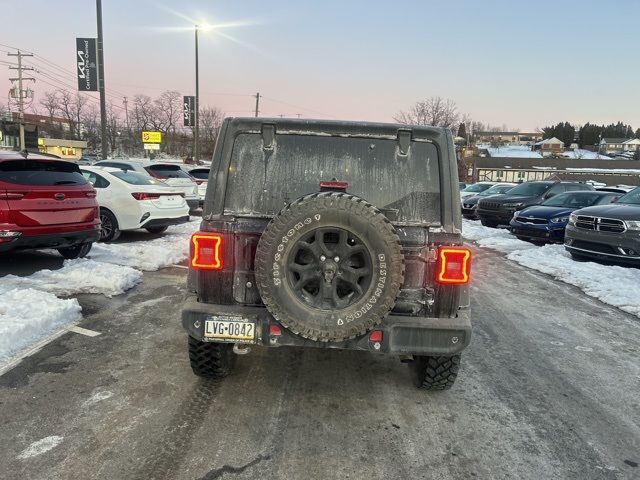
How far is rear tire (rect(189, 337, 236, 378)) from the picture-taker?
358 centimetres

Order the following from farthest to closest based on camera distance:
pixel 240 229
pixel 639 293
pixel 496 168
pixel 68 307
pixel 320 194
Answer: pixel 496 168, pixel 639 293, pixel 68 307, pixel 240 229, pixel 320 194

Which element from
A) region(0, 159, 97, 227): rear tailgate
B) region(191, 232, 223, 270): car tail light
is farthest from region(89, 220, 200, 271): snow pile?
region(191, 232, 223, 270): car tail light

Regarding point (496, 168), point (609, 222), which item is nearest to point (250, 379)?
point (609, 222)

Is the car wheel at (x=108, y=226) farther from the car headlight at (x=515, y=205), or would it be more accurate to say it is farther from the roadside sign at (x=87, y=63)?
the car headlight at (x=515, y=205)

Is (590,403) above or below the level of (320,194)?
below

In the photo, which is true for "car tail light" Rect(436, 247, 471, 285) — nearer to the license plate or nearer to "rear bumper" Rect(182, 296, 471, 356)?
"rear bumper" Rect(182, 296, 471, 356)

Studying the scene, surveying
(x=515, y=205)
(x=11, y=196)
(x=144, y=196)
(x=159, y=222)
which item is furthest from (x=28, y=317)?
(x=515, y=205)

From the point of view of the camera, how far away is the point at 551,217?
12211 millimetres

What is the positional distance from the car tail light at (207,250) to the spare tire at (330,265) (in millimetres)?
364

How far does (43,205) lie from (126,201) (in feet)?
10.9

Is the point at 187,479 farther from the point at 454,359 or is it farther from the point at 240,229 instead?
the point at 454,359

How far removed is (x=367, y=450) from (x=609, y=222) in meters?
7.78

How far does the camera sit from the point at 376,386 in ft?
12.6

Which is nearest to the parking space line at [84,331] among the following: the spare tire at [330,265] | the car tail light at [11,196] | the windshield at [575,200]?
the car tail light at [11,196]
